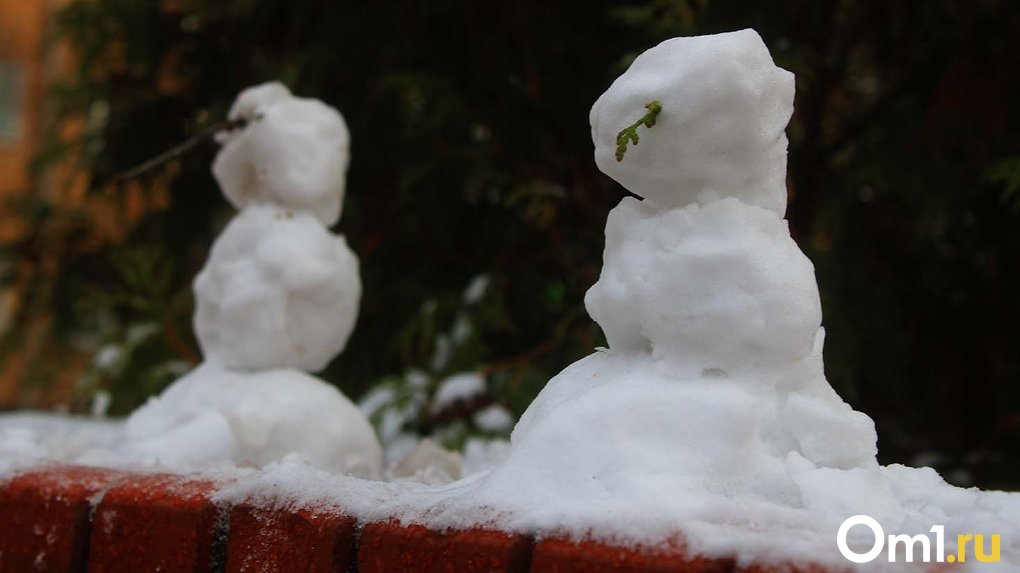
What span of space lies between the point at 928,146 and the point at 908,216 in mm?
337

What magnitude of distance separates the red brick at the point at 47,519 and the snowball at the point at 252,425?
13 centimetres

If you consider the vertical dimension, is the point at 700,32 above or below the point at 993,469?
above

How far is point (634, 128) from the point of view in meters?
0.91

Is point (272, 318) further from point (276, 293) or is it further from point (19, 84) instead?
point (19, 84)

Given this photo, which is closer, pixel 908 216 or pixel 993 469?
pixel 993 469

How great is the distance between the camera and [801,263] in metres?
0.94

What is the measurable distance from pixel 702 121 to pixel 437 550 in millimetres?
460

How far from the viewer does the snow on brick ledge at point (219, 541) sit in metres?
0.73

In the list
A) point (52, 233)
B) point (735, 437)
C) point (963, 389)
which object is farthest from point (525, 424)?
point (52, 233)

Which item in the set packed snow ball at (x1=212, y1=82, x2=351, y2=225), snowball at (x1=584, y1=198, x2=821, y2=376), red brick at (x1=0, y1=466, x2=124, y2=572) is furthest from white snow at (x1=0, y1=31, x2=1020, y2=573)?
packed snow ball at (x1=212, y1=82, x2=351, y2=225)

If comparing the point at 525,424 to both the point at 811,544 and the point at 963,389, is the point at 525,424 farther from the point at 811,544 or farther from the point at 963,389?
the point at 963,389

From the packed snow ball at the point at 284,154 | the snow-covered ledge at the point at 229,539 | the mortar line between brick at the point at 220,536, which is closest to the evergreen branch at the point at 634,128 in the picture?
the snow-covered ledge at the point at 229,539

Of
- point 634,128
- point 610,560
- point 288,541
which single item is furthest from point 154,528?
point 634,128

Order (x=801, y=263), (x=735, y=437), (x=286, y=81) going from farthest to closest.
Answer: (x=286, y=81)
(x=801, y=263)
(x=735, y=437)
